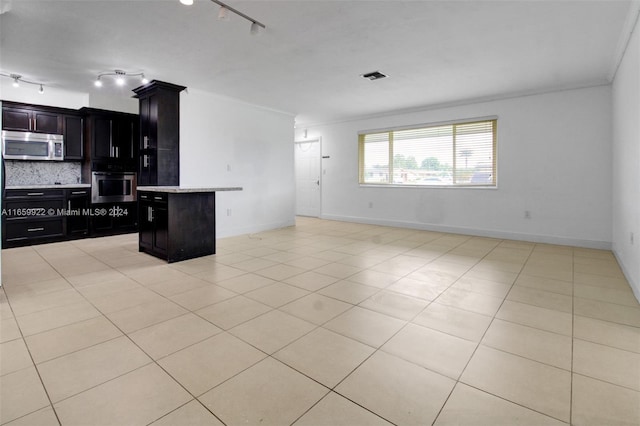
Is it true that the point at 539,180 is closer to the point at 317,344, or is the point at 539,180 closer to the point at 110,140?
the point at 317,344

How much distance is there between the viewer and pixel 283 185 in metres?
7.21

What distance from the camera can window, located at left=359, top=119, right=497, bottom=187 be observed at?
599cm

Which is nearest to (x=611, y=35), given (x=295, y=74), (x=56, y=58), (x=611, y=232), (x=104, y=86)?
(x=611, y=232)

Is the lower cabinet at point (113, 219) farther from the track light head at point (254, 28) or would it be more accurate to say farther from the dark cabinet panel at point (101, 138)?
the track light head at point (254, 28)

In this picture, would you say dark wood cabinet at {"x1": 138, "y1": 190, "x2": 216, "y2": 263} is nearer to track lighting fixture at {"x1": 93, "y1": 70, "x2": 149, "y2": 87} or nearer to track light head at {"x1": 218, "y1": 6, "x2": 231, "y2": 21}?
track lighting fixture at {"x1": 93, "y1": 70, "x2": 149, "y2": 87}

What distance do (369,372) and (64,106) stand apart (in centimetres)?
691

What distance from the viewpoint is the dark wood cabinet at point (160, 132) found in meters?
4.98

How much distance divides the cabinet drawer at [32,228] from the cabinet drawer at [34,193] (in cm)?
39

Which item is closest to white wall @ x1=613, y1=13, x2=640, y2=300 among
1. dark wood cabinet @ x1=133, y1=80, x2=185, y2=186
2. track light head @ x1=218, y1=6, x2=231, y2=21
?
track light head @ x1=218, y1=6, x2=231, y2=21

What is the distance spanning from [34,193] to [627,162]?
322 inches

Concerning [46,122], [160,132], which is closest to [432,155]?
[160,132]

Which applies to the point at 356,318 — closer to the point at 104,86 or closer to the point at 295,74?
the point at 295,74

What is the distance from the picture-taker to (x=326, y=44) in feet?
11.7

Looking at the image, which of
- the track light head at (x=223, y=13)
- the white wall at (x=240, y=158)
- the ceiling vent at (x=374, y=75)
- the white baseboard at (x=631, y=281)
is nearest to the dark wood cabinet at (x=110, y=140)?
the white wall at (x=240, y=158)
